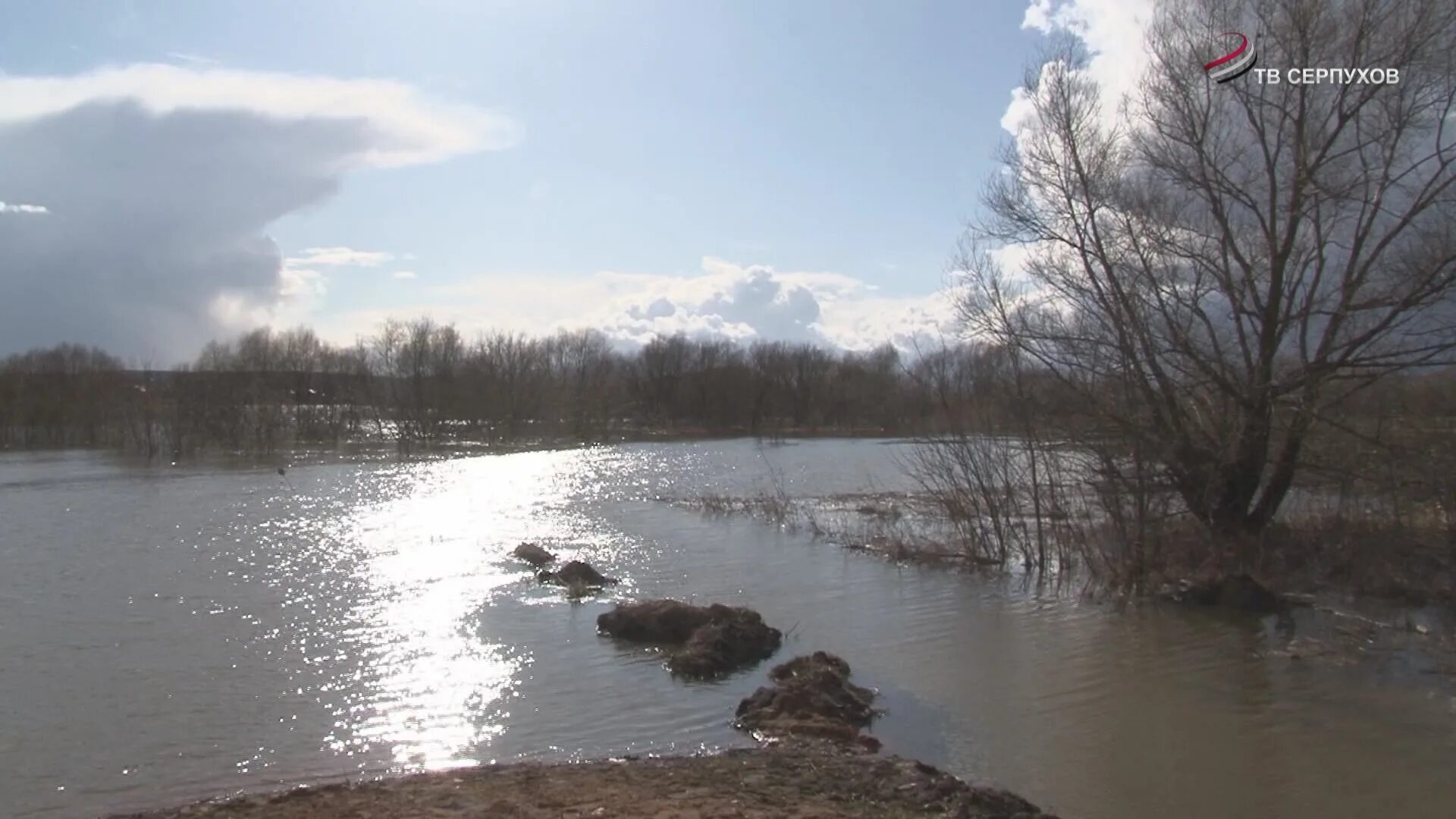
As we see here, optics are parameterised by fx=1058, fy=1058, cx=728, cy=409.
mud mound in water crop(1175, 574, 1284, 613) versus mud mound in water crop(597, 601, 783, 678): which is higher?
mud mound in water crop(1175, 574, 1284, 613)

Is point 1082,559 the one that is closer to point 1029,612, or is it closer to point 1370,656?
point 1029,612

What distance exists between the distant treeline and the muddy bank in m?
37.0

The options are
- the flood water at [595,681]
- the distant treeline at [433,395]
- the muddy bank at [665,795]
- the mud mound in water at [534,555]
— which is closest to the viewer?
the muddy bank at [665,795]

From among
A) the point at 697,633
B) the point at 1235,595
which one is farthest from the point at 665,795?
the point at 1235,595

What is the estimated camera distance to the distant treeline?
6059 centimetres

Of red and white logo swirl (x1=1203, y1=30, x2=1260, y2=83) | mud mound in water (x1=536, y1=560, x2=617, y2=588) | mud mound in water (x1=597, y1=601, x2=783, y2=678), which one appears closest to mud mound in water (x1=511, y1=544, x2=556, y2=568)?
mud mound in water (x1=536, y1=560, x2=617, y2=588)

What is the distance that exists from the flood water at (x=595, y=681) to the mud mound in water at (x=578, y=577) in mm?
471

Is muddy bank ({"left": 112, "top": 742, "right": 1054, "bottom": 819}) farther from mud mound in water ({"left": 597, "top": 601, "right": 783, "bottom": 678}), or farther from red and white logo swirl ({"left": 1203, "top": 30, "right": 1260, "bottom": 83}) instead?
red and white logo swirl ({"left": 1203, "top": 30, "right": 1260, "bottom": 83})

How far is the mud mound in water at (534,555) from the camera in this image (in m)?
18.2

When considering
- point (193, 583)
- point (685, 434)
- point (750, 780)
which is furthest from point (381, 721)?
point (685, 434)

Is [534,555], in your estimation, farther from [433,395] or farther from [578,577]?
[433,395]

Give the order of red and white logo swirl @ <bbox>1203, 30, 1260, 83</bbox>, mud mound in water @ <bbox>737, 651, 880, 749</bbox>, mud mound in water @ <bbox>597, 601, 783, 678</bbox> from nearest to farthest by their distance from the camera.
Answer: mud mound in water @ <bbox>737, 651, 880, 749</bbox> < mud mound in water @ <bbox>597, 601, 783, 678</bbox> < red and white logo swirl @ <bbox>1203, 30, 1260, 83</bbox>

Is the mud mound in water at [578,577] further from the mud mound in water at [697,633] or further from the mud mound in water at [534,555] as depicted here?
the mud mound in water at [697,633]

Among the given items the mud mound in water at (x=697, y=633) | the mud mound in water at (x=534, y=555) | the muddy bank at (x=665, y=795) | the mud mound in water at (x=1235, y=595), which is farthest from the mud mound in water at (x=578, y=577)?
the muddy bank at (x=665, y=795)
